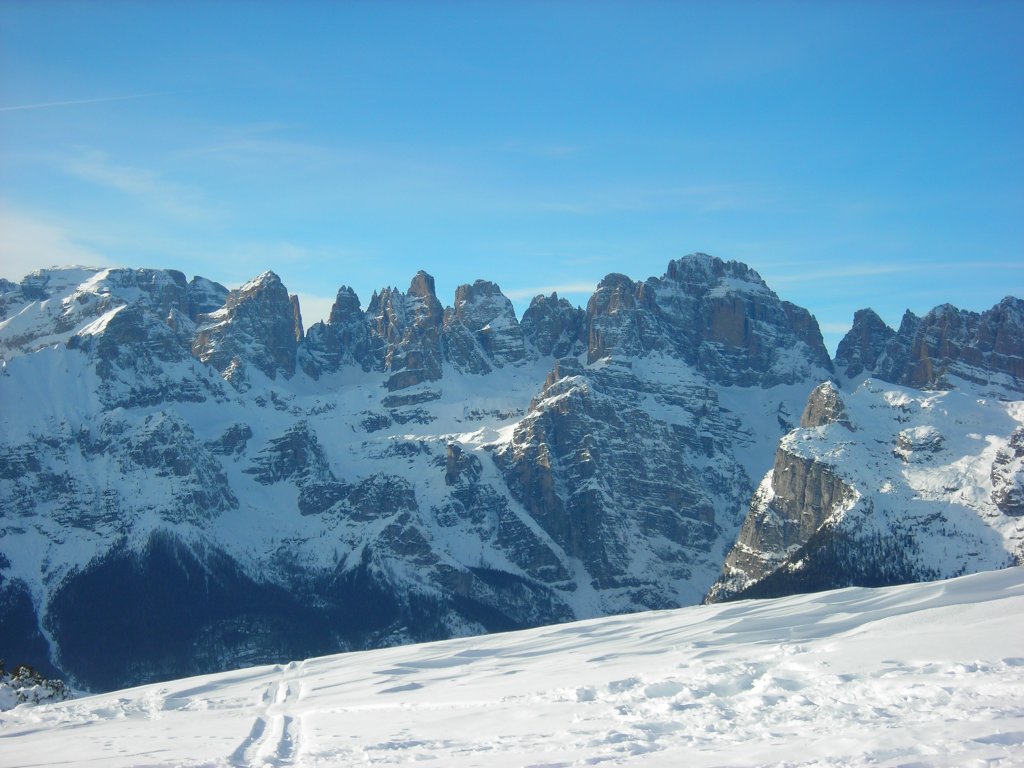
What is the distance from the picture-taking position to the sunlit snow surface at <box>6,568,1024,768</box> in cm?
3731

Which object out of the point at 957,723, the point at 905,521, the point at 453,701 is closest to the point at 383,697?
the point at 453,701

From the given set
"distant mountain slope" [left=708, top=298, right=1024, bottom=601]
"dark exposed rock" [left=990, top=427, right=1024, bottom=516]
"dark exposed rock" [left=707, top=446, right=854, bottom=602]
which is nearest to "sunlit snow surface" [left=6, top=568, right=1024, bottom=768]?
"distant mountain slope" [left=708, top=298, right=1024, bottom=601]

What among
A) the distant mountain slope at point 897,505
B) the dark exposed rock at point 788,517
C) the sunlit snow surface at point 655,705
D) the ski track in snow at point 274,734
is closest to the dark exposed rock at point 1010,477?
the distant mountain slope at point 897,505

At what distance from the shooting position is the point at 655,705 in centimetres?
4544

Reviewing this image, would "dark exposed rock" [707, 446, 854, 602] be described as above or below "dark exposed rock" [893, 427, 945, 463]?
below

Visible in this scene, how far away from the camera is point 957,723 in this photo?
36.6 meters

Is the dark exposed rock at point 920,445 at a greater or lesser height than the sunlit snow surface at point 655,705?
greater

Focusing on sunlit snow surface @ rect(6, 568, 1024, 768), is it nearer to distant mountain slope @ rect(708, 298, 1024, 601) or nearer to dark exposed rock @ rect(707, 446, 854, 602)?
distant mountain slope @ rect(708, 298, 1024, 601)

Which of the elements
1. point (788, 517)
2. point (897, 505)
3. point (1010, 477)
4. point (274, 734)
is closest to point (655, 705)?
point (274, 734)

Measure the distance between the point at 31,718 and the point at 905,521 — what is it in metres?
145

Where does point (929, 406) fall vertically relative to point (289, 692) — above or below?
above

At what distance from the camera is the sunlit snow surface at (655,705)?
37312 mm

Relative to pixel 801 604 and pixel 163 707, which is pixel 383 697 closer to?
pixel 163 707

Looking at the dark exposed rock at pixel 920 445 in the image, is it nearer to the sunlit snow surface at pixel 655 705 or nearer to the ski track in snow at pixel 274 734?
the sunlit snow surface at pixel 655 705
